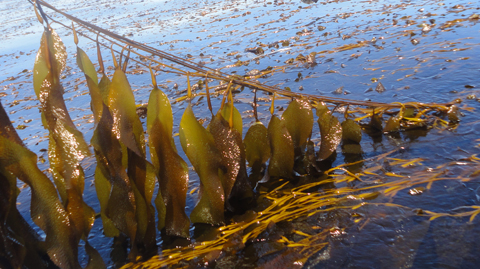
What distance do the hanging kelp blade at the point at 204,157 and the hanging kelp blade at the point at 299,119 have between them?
56 cm

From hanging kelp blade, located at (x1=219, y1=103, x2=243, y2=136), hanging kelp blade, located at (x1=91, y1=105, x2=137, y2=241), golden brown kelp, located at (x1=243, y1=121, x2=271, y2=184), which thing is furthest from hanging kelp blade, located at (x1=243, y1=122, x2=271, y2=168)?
hanging kelp blade, located at (x1=91, y1=105, x2=137, y2=241)

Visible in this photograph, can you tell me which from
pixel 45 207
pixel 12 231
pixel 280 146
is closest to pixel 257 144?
pixel 280 146

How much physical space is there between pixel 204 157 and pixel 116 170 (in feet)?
1.39

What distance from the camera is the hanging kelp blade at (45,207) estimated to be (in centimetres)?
134

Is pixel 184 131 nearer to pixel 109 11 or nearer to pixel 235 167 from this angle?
pixel 235 167

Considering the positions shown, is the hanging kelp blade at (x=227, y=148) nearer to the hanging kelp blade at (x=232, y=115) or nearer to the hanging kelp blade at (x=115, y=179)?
the hanging kelp blade at (x=232, y=115)

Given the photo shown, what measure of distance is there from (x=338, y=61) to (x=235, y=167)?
276 centimetres

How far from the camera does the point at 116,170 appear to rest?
1.48 meters

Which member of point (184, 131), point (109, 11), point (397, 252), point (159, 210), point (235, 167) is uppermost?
point (109, 11)

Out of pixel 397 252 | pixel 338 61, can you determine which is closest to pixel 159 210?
pixel 397 252

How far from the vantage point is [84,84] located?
15.5ft

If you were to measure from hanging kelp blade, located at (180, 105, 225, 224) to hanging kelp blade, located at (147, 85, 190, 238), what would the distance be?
6 cm

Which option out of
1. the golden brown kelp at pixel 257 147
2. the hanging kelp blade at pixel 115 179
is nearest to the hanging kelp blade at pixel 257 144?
the golden brown kelp at pixel 257 147

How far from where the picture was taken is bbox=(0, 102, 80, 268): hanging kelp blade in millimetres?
1344
